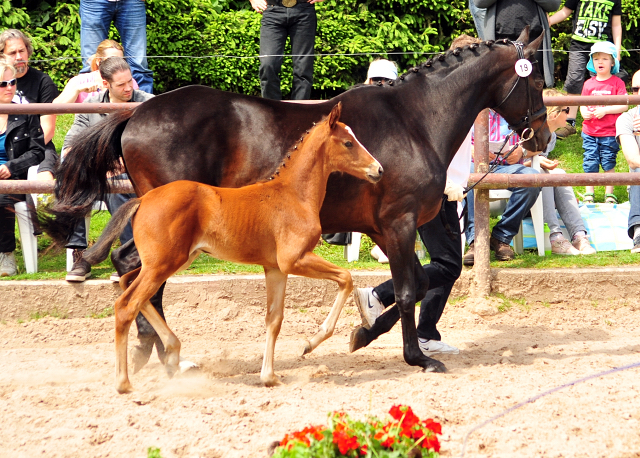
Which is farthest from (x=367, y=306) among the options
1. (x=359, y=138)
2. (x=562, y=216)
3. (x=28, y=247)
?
(x=28, y=247)

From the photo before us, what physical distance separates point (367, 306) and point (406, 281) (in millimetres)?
525

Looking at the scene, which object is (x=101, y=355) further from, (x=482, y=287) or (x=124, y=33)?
(x=124, y=33)

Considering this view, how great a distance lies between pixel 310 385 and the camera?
4582 mm

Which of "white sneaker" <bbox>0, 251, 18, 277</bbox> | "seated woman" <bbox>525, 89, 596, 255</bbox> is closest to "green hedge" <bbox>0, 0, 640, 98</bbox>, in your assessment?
"seated woman" <bbox>525, 89, 596, 255</bbox>

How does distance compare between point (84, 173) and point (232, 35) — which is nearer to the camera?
point (84, 173)

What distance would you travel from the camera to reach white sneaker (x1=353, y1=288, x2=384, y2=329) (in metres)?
5.31

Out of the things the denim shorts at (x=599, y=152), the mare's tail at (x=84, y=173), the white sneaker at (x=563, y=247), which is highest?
the mare's tail at (x=84, y=173)

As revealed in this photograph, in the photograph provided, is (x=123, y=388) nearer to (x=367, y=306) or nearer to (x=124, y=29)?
(x=367, y=306)

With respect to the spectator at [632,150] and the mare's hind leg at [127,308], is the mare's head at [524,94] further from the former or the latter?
the mare's hind leg at [127,308]

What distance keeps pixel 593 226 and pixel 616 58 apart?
2261 mm

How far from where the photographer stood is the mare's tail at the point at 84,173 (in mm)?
4746

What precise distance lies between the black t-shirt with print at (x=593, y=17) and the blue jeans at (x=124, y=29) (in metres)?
4.86

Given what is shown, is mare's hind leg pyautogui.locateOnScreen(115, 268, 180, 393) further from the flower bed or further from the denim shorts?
the denim shorts

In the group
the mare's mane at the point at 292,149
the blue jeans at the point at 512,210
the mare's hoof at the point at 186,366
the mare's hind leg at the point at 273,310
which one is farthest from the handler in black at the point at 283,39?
the mare's hoof at the point at 186,366
